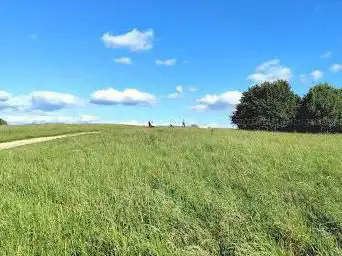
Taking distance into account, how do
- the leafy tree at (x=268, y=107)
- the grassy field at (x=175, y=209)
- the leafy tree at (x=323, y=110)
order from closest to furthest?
1. the grassy field at (x=175, y=209)
2. the leafy tree at (x=323, y=110)
3. the leafy tree at (x=268, y=107)

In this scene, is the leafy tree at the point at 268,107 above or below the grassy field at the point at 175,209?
above

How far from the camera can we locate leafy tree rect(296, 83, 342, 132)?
53.0 metres

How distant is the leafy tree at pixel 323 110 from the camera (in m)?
53.0

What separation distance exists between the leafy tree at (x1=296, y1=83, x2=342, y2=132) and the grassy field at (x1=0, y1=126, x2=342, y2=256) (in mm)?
41737

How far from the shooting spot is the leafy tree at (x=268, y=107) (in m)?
56.9

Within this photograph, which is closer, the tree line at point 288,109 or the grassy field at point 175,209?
the grassy field at point 175,209

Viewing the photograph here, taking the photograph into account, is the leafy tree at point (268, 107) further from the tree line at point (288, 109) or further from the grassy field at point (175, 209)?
the grassy field at point (175, 209)

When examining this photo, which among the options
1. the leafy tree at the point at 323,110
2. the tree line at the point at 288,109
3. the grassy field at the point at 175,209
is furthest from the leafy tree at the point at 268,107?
A: the grassy field at the point at 175,209

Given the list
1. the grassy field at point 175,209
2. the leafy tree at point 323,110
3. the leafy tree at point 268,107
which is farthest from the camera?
the leafy tree at point 268,107

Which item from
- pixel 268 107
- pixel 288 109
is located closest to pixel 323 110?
pixel 288 109

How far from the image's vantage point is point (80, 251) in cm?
638

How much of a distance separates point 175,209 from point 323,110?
161ft

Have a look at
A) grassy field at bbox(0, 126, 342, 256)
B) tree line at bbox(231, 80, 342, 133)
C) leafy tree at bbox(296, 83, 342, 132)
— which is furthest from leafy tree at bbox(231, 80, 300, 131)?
grassy field at bbox(0, 126, 342, 256)

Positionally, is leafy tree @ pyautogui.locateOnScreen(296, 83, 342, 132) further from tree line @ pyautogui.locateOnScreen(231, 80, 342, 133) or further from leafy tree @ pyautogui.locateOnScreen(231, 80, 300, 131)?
leafy tree @ pyautogui.locateOnScreen(231, 80, 300, 131)
